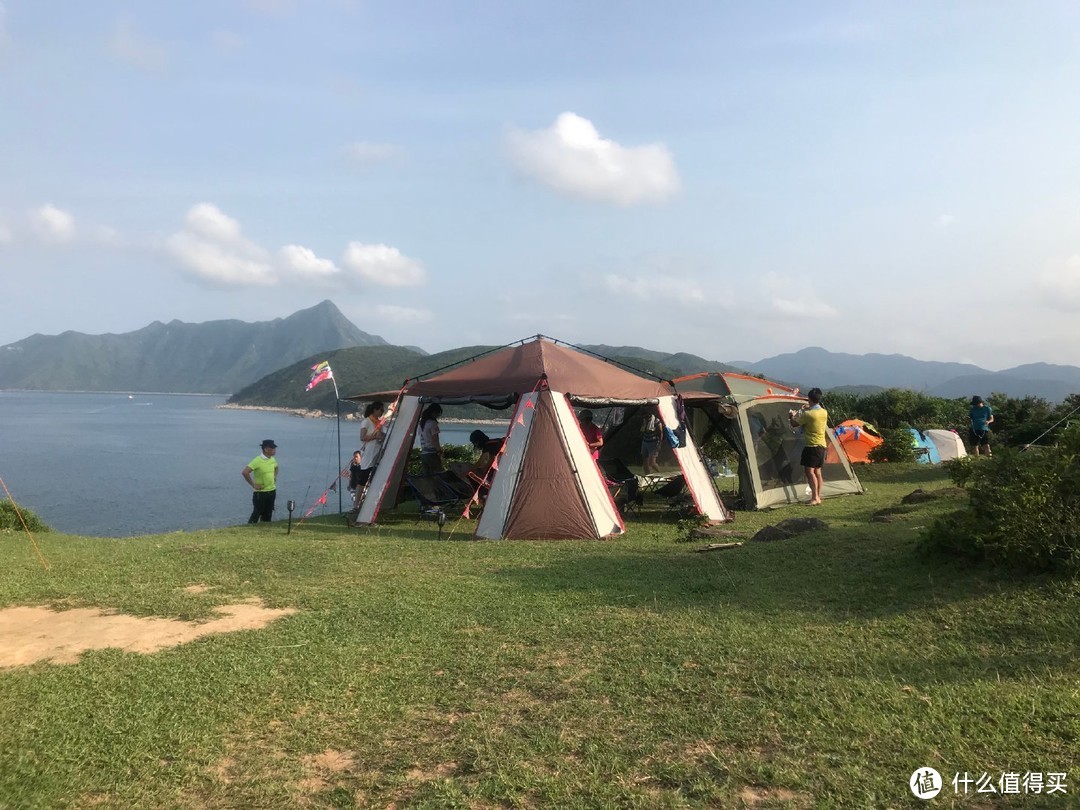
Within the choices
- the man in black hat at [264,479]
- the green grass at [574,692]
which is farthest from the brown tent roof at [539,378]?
the green grass at [574,692]

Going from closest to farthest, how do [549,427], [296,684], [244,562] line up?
[296,684] < [244,562] < [549,427]

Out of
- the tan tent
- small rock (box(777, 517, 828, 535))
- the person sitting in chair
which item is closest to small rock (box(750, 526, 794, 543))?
small rock (box(777, 517, 828, 535))

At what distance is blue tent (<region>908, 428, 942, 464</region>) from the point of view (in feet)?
59.3

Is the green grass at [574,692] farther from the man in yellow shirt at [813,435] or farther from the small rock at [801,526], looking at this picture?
the man in yellow shirt at [813,435]

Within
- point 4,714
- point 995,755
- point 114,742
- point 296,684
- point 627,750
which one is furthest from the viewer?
point 296,684

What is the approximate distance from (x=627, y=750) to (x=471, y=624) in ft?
7.89

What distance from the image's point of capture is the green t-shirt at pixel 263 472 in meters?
12.8

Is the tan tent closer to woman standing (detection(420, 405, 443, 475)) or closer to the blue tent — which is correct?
woman standing (detection(420, 405, 443, 475))

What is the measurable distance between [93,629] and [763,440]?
34.5ft

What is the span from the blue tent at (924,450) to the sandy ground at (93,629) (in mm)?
16483

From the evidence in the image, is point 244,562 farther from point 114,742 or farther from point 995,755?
point 995,755

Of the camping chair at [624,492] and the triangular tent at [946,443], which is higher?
the triangular tent at [946,443]

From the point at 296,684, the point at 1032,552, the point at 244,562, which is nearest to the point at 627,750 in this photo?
the point at 296,684

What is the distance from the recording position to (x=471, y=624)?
5668 millimetres
